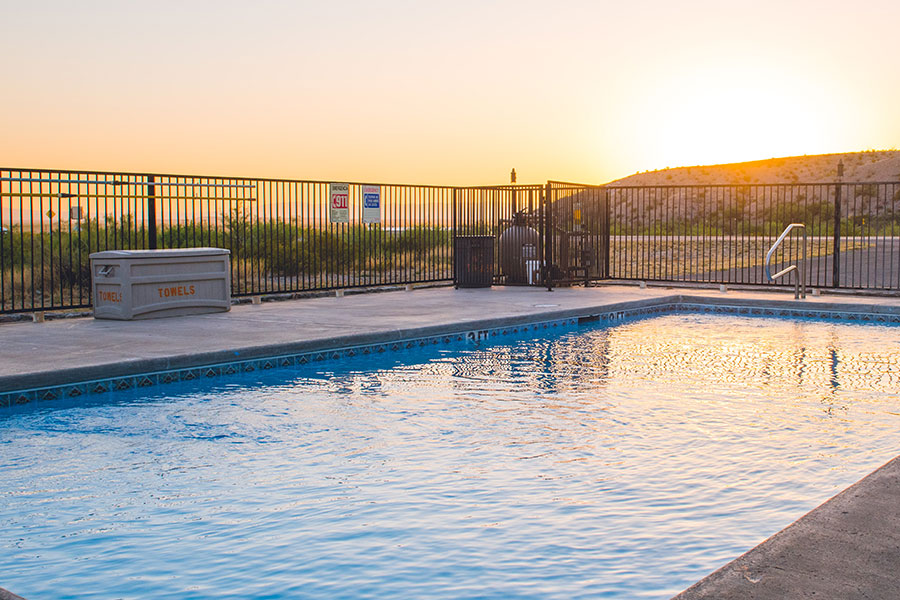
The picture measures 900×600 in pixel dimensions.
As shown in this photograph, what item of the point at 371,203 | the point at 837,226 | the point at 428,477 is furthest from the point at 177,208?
the point at 837,226

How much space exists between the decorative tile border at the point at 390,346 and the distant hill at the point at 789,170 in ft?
275

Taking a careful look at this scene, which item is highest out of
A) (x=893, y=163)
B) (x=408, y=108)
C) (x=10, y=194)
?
(x=893, y=163)

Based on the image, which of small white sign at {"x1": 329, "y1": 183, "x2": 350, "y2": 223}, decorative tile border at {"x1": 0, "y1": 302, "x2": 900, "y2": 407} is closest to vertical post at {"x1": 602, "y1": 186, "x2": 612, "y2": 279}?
decorative tile border at {"x1": 0, "y1": 302, "x2": 900, "y2": 407}

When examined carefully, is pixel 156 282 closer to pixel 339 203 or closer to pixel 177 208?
pixel 177 208

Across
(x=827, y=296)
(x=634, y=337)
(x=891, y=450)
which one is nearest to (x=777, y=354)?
(x=634, y=337)

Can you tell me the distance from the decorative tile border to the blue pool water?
168 mm

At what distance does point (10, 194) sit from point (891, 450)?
9.13 metres

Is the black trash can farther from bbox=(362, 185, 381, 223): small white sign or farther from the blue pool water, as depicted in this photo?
the blue pool water

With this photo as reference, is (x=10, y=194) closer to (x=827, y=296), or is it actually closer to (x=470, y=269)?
(x=470, y=269)

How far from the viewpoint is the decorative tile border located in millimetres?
6711

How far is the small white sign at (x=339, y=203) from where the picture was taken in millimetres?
13195

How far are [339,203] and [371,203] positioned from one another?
729mm

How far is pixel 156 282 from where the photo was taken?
33.3 feet

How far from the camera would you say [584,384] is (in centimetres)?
728
